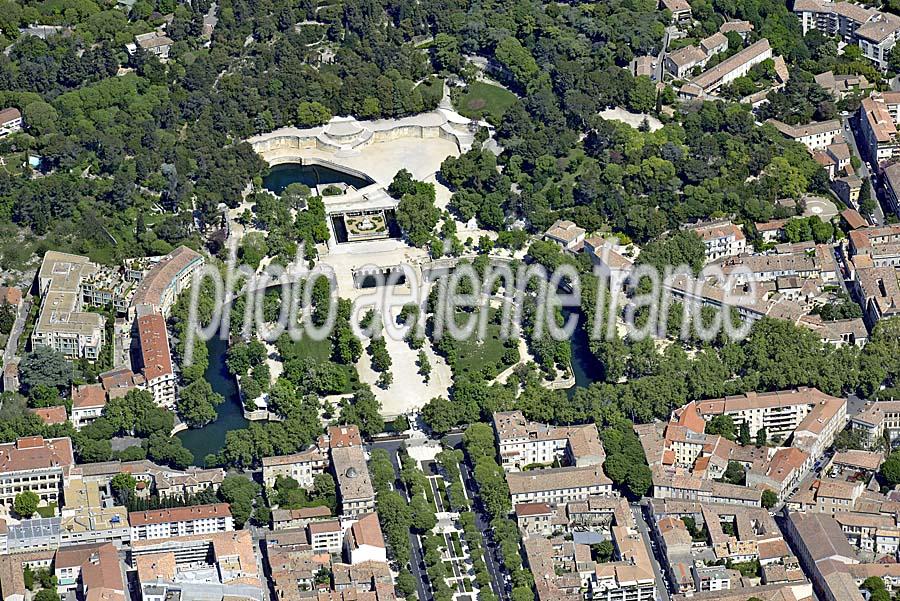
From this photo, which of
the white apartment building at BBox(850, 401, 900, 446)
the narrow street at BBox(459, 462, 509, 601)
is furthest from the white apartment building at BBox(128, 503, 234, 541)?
the white apartment building at BBox(850, 401, 900, 446)

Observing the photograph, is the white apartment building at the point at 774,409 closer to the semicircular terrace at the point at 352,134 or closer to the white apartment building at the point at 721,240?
the white apartment building at the point at 721,240

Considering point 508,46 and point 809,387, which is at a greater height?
point 508,46

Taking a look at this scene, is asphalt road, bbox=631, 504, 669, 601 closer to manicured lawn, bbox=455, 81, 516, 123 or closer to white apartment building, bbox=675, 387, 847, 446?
white apartment building, bbox=675, 387, 847, 446

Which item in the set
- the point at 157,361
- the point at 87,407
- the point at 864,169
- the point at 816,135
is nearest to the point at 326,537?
the point at 87,407

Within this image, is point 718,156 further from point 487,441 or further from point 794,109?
point 487,441

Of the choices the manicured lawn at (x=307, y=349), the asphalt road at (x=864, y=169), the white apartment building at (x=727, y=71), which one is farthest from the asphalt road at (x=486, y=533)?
the white apartment building at (x=727, y=71)

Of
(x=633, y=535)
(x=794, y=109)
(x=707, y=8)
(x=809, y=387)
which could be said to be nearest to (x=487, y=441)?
(x=633, y=535)
